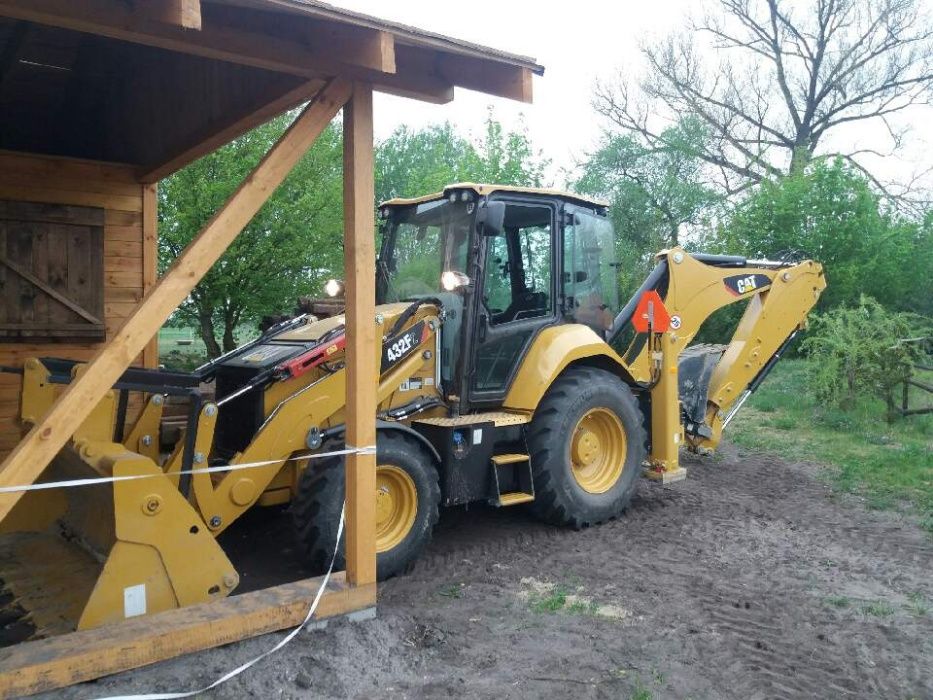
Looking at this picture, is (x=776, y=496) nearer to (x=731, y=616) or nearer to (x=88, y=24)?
(x=731, y=616)

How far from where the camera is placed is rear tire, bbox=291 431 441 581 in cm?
455

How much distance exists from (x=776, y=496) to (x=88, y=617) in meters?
5.58

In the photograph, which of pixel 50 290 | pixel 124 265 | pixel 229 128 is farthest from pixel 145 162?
pixel 229 128

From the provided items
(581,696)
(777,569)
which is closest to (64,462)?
(581,696)

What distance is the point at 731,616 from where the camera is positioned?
4.39 m

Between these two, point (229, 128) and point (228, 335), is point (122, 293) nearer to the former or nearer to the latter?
point (229, 128)

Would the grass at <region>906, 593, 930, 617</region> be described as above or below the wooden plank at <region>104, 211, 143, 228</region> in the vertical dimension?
below

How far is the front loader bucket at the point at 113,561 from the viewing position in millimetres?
3750

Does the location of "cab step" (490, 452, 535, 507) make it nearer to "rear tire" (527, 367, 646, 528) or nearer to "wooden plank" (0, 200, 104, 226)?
"rear tire" (527, 367, 646, 528)

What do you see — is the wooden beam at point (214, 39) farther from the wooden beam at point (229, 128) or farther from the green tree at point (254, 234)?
the green tree at point (254, 234)

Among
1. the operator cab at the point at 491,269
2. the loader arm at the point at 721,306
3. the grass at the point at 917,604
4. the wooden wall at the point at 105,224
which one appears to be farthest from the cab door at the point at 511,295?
the wooden wall at the point at 105,224

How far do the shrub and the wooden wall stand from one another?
803cm

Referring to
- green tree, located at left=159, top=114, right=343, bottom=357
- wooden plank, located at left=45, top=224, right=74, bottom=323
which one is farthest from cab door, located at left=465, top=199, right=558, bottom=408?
green tree, located at left=159, top=114, right=343, bottom=357

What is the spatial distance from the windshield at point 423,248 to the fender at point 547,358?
0.85 m
